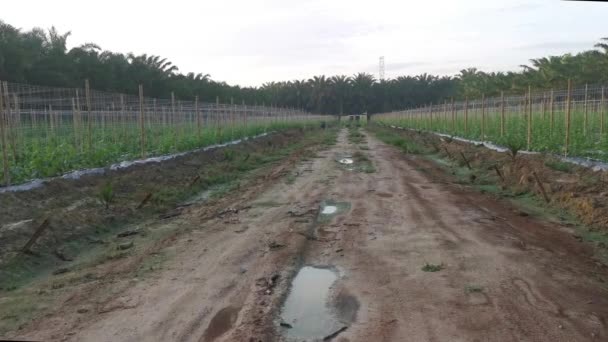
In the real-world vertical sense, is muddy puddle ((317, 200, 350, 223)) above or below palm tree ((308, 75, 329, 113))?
below

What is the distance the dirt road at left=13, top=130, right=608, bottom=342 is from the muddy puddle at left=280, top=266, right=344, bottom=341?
74mm

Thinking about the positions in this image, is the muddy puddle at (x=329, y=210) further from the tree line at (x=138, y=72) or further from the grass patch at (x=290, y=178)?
the tree line at (x=138, y=72)

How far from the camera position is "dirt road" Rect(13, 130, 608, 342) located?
451 cm

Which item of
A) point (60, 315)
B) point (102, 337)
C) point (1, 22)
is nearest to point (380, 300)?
point (102, 337)

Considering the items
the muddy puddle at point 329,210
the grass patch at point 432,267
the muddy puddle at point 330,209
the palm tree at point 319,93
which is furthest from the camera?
the palm tree at point 319,93

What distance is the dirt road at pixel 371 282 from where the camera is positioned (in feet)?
14.8

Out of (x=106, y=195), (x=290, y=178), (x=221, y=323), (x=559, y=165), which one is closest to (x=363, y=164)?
(x=290, y=178)

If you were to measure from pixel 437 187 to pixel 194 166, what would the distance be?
7198mm

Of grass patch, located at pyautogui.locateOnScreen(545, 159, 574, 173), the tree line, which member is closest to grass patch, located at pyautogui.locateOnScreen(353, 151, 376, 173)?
grass patch, located at pyautogui.locateOnScreen(545, 159, 574, 173)

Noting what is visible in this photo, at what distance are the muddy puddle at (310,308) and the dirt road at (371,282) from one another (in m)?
0.07

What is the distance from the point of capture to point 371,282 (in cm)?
573

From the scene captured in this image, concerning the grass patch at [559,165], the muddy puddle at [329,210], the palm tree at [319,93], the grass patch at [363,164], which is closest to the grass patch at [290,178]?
the grass patch at [363,164]

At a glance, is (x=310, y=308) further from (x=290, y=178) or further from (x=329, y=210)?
(x=290, y=178)

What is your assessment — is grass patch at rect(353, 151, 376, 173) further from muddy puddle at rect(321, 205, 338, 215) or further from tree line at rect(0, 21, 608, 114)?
tree line at rect(0, 21, 608, 114)
